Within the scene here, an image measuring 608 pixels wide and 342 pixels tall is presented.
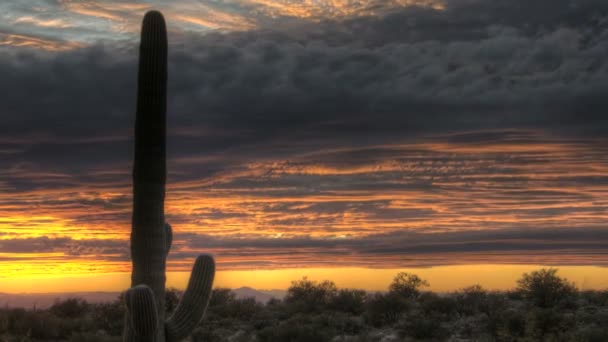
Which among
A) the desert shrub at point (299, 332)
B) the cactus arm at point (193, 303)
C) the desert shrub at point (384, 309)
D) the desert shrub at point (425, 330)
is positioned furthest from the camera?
the desert shrub at point (384, 309)

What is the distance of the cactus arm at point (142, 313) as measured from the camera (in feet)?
41.9

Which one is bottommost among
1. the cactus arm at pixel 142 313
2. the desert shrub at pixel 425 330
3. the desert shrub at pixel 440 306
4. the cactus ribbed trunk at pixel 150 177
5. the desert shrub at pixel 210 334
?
the desert shrub at pixel 210 334

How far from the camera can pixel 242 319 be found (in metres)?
29.1

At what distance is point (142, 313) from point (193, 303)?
2.11 metres

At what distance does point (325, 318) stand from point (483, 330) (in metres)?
5.19

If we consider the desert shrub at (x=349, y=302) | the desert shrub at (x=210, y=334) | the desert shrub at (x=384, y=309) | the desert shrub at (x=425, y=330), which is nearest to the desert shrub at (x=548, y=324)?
the desert shrub at (x=425, y=330)

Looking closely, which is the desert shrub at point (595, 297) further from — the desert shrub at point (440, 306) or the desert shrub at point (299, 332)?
the desert shrub at point (299, 332)

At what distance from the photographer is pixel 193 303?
1503 centimetres

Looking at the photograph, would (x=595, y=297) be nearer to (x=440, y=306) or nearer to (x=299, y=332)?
(x=440, y=306)

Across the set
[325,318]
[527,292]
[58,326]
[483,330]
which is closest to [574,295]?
[527,292]

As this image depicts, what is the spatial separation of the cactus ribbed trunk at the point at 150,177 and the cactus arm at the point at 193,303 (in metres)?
0.58

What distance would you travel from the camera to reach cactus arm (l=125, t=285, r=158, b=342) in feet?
41.9

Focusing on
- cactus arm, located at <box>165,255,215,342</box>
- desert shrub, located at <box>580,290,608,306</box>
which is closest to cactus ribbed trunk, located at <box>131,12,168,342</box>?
cactus arm, located at <box>165,255,215,342</box>

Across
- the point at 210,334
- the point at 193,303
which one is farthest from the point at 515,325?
the point at 193,303
